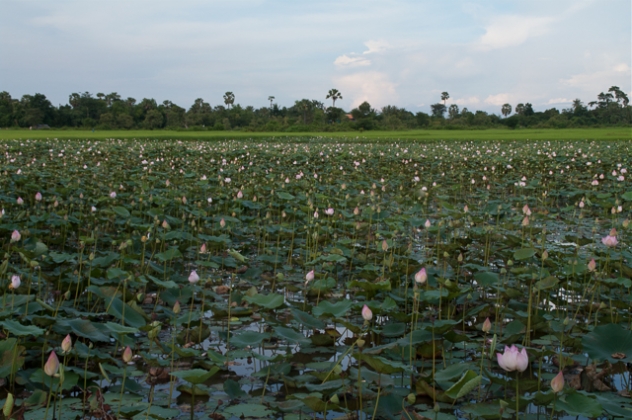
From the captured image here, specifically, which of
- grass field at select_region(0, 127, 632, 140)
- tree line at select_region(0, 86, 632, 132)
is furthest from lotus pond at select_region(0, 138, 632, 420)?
tree line at select_region(0, 86, 632, 132)

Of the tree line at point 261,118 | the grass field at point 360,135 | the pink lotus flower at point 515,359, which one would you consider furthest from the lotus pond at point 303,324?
the tree line at point 261,118

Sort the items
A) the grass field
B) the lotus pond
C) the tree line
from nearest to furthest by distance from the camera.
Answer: the lotus pond → the grass field → the tree line

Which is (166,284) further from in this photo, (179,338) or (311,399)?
(311,399)

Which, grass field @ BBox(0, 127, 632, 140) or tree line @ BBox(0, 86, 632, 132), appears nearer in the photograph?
grass field @ BBox(0, 127, 632, 140)

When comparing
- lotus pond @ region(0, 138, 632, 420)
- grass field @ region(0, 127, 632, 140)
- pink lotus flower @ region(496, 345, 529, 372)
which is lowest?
lotus pond @ region(0, 138, 632, 420)

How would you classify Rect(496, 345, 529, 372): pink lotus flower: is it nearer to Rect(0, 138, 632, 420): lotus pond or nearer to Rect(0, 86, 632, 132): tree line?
Rect(0, 138, 632, 420): lotus pond

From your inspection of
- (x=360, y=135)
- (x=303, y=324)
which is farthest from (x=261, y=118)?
(x=303, y=324)

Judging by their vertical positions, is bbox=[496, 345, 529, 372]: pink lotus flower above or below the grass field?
below

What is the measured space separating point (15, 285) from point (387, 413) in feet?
5.45

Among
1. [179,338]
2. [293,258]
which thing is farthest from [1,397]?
[293,258]

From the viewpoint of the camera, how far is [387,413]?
1.98 m

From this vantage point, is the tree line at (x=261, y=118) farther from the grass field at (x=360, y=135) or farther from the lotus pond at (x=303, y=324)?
the lotus pond at (x=303, y=324)

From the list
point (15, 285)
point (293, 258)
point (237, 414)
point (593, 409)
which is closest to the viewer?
point (593, 409)

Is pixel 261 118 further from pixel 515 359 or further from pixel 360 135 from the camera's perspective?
pixel 515 359
